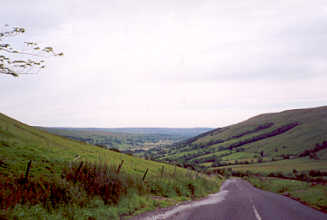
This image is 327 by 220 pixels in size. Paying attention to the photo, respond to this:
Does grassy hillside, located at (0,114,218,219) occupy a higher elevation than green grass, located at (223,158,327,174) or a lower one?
higher

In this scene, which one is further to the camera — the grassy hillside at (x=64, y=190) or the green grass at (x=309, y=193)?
the green grass at (x=309, y=193)

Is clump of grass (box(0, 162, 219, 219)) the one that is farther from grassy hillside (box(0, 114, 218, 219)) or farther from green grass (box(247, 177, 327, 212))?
green grass (box(247, 177, 327, 212))

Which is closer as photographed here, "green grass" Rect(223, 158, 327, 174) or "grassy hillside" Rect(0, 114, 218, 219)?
"grassy hillside" Rect(0, 114, 218, 219)

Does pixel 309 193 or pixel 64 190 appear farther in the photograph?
pixel 309 193

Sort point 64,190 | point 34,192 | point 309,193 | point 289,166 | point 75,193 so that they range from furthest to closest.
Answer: point 289,166, point 309,193, point 75,193, point 64,190, point 34,192

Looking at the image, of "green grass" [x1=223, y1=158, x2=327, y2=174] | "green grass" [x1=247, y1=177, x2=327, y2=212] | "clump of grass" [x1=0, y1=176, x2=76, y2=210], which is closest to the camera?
"clump of grass" [x1=0, y1=176, x2=76, y2=210]

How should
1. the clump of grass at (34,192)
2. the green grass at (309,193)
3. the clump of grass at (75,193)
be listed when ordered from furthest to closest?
the green grass at (309,193) < the clump of grass at (75,193) < the clump of grass at (34,192)

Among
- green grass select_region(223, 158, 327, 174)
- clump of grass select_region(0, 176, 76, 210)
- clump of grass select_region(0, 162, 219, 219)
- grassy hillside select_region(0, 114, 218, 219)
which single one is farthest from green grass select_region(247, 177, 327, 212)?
green grass select_region(223, 158, 327, 174)

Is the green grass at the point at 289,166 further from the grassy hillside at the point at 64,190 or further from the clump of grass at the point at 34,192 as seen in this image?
the clump of grass at the point at 34,192

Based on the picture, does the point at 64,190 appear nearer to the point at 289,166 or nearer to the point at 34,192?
the point at 34,192

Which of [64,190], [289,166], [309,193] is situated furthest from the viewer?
[289,166]

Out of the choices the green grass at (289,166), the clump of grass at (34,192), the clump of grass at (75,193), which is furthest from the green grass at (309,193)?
the green grass at (289,166)

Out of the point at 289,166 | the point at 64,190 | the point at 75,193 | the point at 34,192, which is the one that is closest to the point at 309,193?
the point at 75,193

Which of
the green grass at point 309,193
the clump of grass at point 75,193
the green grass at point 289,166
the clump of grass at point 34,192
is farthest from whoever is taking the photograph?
the green grass at point 289,166
